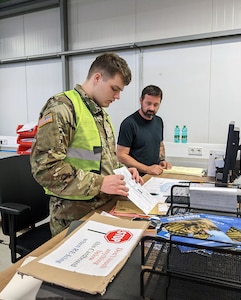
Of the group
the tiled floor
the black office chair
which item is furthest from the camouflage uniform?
the tiled floor

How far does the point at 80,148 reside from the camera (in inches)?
43.2

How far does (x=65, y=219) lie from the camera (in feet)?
3.69

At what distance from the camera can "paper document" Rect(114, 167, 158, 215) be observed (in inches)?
42.3

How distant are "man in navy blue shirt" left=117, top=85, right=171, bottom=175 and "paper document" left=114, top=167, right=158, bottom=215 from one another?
0.94 m

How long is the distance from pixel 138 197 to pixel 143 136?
48.3 inches

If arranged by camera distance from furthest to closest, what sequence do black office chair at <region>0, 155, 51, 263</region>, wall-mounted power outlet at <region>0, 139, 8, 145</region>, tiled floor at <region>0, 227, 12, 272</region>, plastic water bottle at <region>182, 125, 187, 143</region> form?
wall-mounted power outlet at <region>0, 139, 8, 145</region> → plastic water bottle at <region>182, 125, 187, 143</region> → tiled floor at <region>0, 227, 12, 272</region> → black office chair at <region>0, 155, 51, 263</region>

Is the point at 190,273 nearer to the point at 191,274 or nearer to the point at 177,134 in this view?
the point at 191,274

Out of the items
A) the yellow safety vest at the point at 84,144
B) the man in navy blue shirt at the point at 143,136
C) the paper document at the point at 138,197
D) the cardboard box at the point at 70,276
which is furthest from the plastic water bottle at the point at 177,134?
the cardboard box at the point at 70,276

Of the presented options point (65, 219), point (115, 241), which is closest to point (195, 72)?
point (65, 219)

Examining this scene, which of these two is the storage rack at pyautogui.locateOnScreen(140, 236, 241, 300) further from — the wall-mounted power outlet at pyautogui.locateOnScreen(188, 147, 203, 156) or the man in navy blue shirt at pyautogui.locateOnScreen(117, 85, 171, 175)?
the wall-mounted power outlet at pyautogui.locateOnScreen(188, 147, 203, 156)

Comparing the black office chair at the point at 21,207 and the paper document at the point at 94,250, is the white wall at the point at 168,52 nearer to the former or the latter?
the black office chair at the point at 21,207

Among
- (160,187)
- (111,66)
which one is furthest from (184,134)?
(111,66)

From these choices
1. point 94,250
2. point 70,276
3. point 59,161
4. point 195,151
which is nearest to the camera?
point 70,276

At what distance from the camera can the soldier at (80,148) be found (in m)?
0.99
